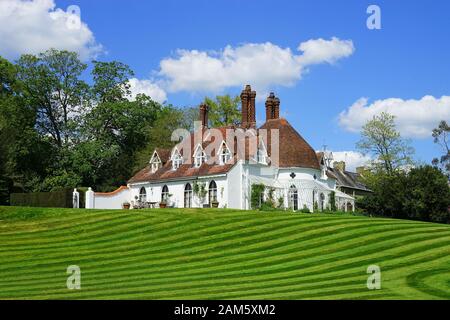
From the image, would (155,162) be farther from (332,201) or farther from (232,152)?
(332,201)

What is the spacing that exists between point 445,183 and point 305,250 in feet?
90.0

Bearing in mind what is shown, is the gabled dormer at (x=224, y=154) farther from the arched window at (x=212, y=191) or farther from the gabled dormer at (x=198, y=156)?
the gabled dormer at (x=198, y=156)

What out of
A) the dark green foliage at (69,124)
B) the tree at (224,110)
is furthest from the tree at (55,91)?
the tree at (224,110)

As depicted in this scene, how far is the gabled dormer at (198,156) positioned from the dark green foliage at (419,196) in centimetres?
1573

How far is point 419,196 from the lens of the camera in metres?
50.6

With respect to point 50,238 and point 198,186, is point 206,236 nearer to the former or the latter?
point 50,238

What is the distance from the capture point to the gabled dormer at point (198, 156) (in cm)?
5188

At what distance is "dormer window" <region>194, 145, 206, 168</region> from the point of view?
51.9m

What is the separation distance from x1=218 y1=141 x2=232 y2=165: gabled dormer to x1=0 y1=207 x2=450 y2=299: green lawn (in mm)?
10672

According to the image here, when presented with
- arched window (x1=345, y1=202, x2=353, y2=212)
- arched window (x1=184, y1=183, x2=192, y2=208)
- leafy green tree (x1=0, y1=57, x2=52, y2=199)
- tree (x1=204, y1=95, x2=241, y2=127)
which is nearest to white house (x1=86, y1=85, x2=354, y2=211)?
arched window (x1=184, y1=183, x2=192, y2=208)

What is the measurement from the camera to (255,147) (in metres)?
49.5

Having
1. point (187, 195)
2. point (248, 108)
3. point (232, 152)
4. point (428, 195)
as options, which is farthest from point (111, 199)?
point (428, 195)

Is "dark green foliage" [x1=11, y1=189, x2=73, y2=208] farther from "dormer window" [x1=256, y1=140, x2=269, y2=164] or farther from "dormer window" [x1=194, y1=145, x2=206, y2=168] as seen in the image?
"dormer window" [x1=256, y1=140, x2=269, y2=164]
